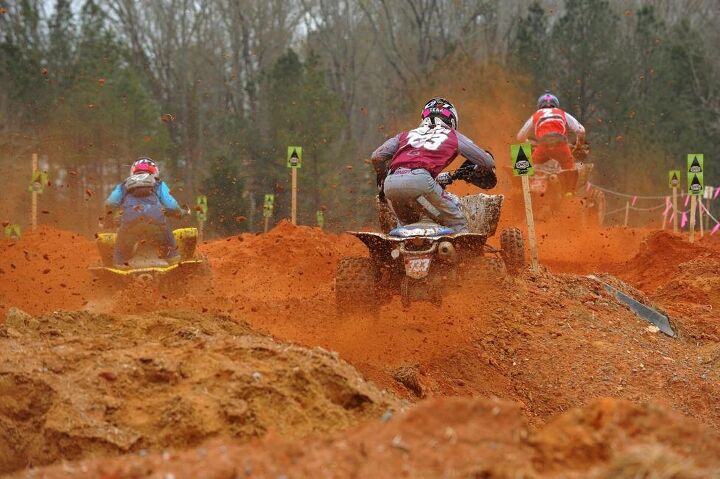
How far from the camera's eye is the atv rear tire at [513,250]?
9.80 metres

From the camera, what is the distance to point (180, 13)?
4066cm

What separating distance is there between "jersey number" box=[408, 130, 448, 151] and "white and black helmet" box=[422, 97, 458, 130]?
12.6 inches

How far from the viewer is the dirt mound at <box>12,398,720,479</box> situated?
3.22 m

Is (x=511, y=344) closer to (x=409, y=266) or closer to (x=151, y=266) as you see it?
(x=409, y=266)

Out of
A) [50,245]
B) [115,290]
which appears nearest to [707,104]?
[50,245]

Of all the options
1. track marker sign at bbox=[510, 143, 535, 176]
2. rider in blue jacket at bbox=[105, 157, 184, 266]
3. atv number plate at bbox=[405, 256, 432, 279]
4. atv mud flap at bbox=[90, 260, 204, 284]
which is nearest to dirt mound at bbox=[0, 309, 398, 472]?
atv number plate at bbox=[405, 256, 432, 279]

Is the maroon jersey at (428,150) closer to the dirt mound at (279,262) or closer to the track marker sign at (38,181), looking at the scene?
the dirt mound at (279,262)

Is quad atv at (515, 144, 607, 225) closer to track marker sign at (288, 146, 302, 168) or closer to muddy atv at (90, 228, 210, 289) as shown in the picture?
track marker sign at (288, 146, 302, 168)

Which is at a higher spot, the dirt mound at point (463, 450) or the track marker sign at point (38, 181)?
the track marker sign at point (38, 181)

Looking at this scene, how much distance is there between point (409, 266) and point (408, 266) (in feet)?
0.04

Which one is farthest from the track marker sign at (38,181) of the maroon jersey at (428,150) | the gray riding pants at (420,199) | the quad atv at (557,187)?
the gray riding pants at (420,199)

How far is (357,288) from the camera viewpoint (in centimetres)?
831

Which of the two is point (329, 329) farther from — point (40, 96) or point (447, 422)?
point (40, 96)

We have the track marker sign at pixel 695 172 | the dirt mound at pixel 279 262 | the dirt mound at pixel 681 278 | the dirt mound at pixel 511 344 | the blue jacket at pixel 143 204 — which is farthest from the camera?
the track marker sign at pixel 695 172
